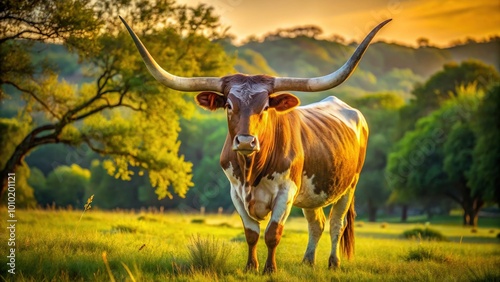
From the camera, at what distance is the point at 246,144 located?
341 inches

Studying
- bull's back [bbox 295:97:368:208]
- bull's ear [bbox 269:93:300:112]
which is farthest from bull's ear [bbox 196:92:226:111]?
bull's back [bbox 295:97:368:208]

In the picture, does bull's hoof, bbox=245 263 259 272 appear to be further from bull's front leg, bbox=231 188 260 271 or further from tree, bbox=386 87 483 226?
tree, bbox=386 87 483 226

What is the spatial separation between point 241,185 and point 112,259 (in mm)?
2183

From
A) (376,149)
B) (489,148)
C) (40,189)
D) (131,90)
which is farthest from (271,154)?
(40,189)

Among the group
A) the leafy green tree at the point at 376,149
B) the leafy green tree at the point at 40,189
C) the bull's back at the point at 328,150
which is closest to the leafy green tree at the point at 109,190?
the leafy green tree at the point at 40,189

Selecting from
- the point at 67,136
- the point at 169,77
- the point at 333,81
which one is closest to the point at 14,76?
the point at 67,136

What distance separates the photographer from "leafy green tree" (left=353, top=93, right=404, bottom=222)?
69.9 metres

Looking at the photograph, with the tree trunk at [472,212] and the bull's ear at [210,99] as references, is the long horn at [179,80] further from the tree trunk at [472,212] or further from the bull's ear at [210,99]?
the tree trunk at [472,212]

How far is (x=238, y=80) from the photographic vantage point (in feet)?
31.4

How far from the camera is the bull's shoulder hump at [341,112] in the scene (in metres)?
12.6

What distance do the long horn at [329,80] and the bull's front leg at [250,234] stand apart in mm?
1851

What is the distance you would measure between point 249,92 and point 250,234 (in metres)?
2.17

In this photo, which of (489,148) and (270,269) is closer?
(270,269)

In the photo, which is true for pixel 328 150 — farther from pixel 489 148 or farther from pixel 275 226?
pixel 489 148
